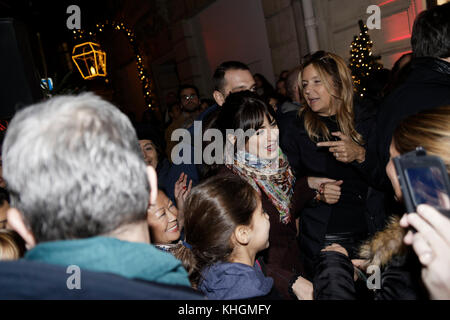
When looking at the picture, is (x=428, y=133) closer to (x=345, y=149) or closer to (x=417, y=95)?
(x=417, y=95)

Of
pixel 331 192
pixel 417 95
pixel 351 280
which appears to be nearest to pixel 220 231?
pixel 351 280

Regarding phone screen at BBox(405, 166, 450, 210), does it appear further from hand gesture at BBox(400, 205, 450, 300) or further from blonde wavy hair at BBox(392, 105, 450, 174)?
blonde wavy hair at BBox(392, 105, 450, 174)

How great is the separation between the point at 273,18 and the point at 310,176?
4206 millimetres

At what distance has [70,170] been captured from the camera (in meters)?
0.67

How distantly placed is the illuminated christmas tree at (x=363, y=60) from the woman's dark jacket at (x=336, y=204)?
2250 millimetres

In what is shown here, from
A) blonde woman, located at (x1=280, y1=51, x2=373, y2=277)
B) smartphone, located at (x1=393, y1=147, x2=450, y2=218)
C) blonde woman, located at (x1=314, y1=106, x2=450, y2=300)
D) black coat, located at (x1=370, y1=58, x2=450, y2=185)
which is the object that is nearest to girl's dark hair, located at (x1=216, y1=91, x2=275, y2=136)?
blonde woman, located at (x1=280, y1=51, x2=373, y2=277)

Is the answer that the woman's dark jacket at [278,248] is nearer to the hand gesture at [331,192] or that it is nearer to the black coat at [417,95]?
the hand gesture at [331,192]

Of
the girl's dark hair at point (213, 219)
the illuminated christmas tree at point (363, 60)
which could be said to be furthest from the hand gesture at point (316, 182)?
the illuminated christmas tree at point (363, 60)

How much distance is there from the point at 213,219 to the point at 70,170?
35.9 inches

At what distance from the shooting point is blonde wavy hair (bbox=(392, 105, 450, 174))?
1061mm

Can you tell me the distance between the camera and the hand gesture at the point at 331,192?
2.13 m

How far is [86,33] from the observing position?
5.57 meters

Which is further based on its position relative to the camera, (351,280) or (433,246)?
(351,280)
